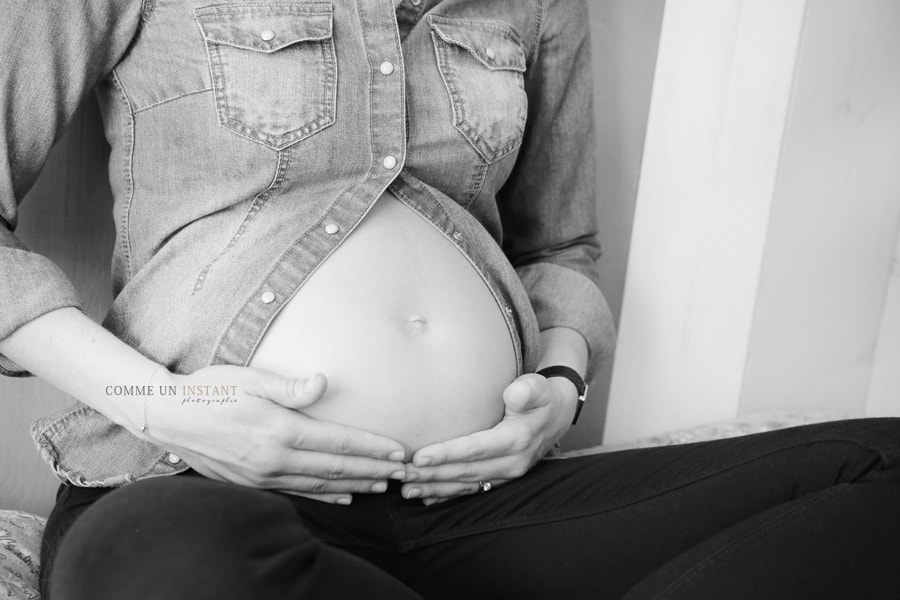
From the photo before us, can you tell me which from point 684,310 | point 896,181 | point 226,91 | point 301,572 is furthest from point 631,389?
point 301,572

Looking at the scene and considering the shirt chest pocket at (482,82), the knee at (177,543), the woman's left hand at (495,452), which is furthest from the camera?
the shirt chest pocket at (482,82)

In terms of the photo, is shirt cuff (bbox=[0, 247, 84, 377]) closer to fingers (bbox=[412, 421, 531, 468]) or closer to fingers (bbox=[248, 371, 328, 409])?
fingers (bbox=[248, 371, 328, 409])

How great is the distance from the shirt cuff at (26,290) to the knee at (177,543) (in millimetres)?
281

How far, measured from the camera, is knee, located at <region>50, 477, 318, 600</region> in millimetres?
608

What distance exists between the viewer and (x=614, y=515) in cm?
93

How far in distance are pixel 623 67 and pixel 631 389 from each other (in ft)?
2.11

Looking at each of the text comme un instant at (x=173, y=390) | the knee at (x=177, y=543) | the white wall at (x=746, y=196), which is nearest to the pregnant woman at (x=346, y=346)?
the text comme un instant at (x=173, y=390)

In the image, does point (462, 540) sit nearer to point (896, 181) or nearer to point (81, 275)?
point (81, 275)

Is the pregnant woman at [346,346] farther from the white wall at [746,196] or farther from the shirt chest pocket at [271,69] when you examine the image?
the white wall at [746,196]

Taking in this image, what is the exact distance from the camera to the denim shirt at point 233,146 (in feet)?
2.95

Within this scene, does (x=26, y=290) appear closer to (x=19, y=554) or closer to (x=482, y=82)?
(x=19, y=554)

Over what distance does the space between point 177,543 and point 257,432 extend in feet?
0.67

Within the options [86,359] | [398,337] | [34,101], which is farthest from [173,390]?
[34,101]

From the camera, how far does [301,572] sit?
0.63 m
